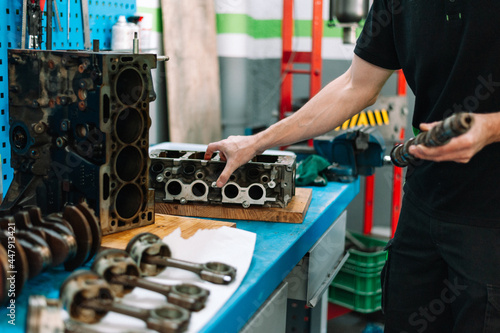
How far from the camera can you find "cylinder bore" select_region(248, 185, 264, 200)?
1501 mm

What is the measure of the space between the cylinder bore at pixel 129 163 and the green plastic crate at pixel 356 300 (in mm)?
1798

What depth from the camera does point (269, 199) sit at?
149 centimetres

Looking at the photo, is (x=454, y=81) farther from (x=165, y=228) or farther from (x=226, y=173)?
(x=165, y=228)

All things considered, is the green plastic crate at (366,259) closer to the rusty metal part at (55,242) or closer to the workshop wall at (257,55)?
the workshop wall at (257,55)

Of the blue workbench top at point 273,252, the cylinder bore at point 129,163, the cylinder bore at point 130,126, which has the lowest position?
the blue workbench top at point 273,252

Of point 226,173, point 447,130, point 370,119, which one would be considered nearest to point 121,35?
point 226,173

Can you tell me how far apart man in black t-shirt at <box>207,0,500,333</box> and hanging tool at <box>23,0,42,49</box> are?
634mm

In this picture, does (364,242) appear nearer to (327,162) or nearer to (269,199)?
(327,162)

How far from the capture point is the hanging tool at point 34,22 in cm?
144

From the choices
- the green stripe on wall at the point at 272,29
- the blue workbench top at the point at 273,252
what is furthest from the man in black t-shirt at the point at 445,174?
the green stripe on wall at the point at 272,29

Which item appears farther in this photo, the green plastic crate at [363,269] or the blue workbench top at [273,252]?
the green plastic crate at [363,269]

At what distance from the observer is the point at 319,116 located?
1500mm

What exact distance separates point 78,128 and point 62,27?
0.60m

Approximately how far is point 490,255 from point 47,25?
1291 millimetres
